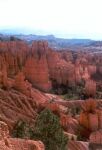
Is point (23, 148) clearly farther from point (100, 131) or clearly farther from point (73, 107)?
point (73, 107)

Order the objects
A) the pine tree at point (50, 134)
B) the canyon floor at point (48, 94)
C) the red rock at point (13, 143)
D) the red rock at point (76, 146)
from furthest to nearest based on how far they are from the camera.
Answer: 1. the canyon floor at point (48, 94)
2. the red rock at point (76, 146)
3. the pine tree at point (50, 134)
4. the red rock at point (13, 143)

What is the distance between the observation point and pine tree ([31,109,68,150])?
2178cm

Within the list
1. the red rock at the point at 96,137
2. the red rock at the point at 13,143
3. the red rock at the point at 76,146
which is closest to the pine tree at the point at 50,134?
the red rock at the point at 76,146

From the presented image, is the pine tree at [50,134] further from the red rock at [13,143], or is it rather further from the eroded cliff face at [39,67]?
the eroded cliff face at [39,67]

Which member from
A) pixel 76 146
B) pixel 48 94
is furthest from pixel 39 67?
pixel 76 146

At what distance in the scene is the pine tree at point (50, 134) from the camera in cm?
2178

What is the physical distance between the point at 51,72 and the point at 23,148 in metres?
61.1

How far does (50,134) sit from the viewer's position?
22.1 metres

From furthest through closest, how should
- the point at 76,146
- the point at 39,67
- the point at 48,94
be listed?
the point at 39,67 < the point at 48,94 < the point at 76,146

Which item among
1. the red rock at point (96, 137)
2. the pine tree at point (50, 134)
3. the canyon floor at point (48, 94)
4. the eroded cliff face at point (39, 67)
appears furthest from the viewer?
the eroded cliff face at point (39, 67)

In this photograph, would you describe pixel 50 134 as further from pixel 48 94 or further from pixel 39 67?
pixel 39 67

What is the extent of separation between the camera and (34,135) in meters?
22.6

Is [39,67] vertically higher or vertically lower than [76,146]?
lower

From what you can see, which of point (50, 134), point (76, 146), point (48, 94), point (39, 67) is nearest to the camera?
point (50, 134)
